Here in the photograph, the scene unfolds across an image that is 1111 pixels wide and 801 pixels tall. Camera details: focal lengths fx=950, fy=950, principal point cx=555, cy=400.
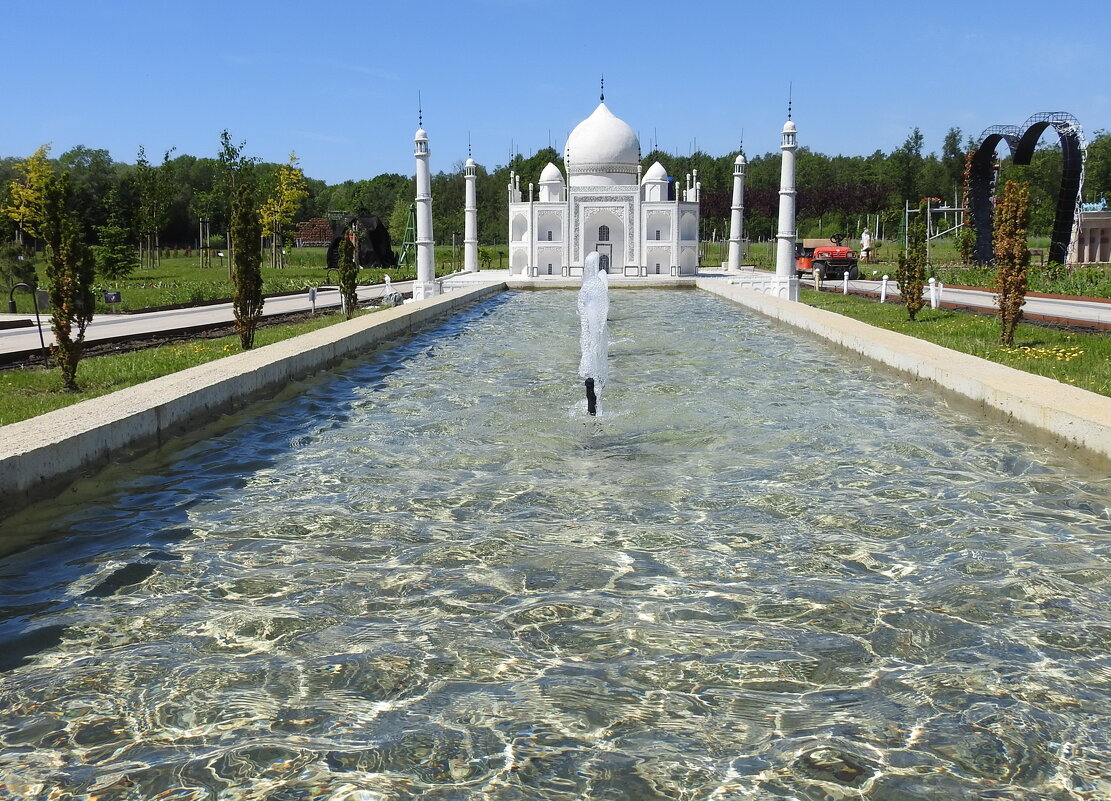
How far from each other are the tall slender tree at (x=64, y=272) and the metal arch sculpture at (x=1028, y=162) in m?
27.7

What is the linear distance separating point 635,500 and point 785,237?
75.6 ft

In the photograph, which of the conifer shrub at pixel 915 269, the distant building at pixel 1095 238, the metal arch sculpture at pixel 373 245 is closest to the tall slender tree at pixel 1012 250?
the conifer shrub at pixel 915 269

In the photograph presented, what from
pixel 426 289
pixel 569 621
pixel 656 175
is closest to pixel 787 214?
pixel 426 289

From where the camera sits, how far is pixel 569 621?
432 cm

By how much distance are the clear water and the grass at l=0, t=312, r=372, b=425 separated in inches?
Answer: 70.3

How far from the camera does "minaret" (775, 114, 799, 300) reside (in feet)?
90.9

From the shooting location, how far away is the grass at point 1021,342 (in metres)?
10.4

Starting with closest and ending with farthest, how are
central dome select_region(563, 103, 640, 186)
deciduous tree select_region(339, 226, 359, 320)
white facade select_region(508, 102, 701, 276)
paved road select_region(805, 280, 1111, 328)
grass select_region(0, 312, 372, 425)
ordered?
grass select_region(0, 312, 372, 425)
paved road select_region(805, 280, 1111, 328)
deciduous tree select_region(339, 226, 359, 320)
white facade select_region(508, 102, 701, 276)
central dome select_region(563, 103, 640, 186)

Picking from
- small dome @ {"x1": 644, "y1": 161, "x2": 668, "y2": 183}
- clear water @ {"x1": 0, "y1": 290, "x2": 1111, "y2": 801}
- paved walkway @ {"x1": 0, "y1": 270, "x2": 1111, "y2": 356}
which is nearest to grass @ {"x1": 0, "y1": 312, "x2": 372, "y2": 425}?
paved walkway @ {"x1": 0, "y1": 270, "x2": 1111, "y2": 356}

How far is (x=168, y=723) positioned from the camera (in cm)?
339

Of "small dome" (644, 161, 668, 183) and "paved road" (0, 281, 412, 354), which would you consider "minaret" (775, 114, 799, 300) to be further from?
"small dome" (644, 161, 668, 183)

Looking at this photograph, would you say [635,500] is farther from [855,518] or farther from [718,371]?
[718,371]

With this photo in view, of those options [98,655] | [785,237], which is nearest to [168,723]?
[98,655]

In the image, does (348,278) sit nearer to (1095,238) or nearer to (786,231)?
(786,231)
